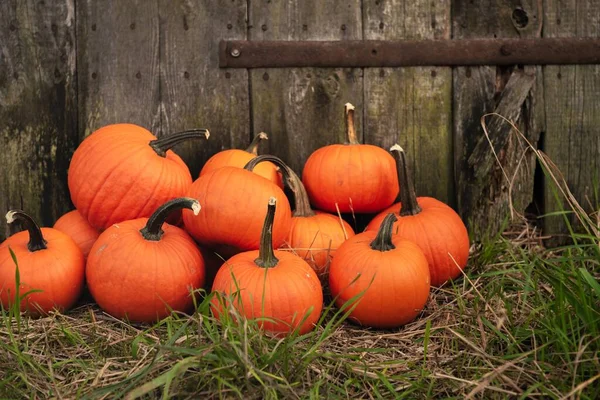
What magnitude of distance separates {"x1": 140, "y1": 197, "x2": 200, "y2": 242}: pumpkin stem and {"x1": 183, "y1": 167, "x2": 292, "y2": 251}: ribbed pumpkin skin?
131mm

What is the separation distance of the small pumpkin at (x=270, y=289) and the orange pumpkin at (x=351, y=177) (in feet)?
2.03

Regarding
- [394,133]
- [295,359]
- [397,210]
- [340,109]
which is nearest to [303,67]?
Result: [340,109]

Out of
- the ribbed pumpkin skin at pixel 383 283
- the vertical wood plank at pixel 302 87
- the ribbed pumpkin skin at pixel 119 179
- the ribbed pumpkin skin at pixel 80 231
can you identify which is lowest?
the ribbed pumpkin skin at pixel 383 283

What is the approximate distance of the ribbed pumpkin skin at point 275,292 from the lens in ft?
7.43

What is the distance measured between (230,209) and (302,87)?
0.86 metres

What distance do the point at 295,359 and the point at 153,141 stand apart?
1.20 metres

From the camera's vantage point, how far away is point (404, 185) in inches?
111

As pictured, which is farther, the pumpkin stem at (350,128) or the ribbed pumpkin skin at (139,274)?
the pumpkin stem at (350,128)

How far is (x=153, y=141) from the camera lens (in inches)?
111

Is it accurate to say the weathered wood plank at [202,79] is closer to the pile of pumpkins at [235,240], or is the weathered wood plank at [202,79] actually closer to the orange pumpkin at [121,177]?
the pile of pumpkins at [235,240]

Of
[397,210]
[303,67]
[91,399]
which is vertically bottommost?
[91,399]

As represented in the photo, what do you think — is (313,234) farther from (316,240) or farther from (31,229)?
(31,229)

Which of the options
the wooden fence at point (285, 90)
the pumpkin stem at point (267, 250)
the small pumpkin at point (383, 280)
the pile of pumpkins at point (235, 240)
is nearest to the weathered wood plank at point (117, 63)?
the wooden fence at point (285, 90)

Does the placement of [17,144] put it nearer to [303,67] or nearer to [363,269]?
[303,67]
